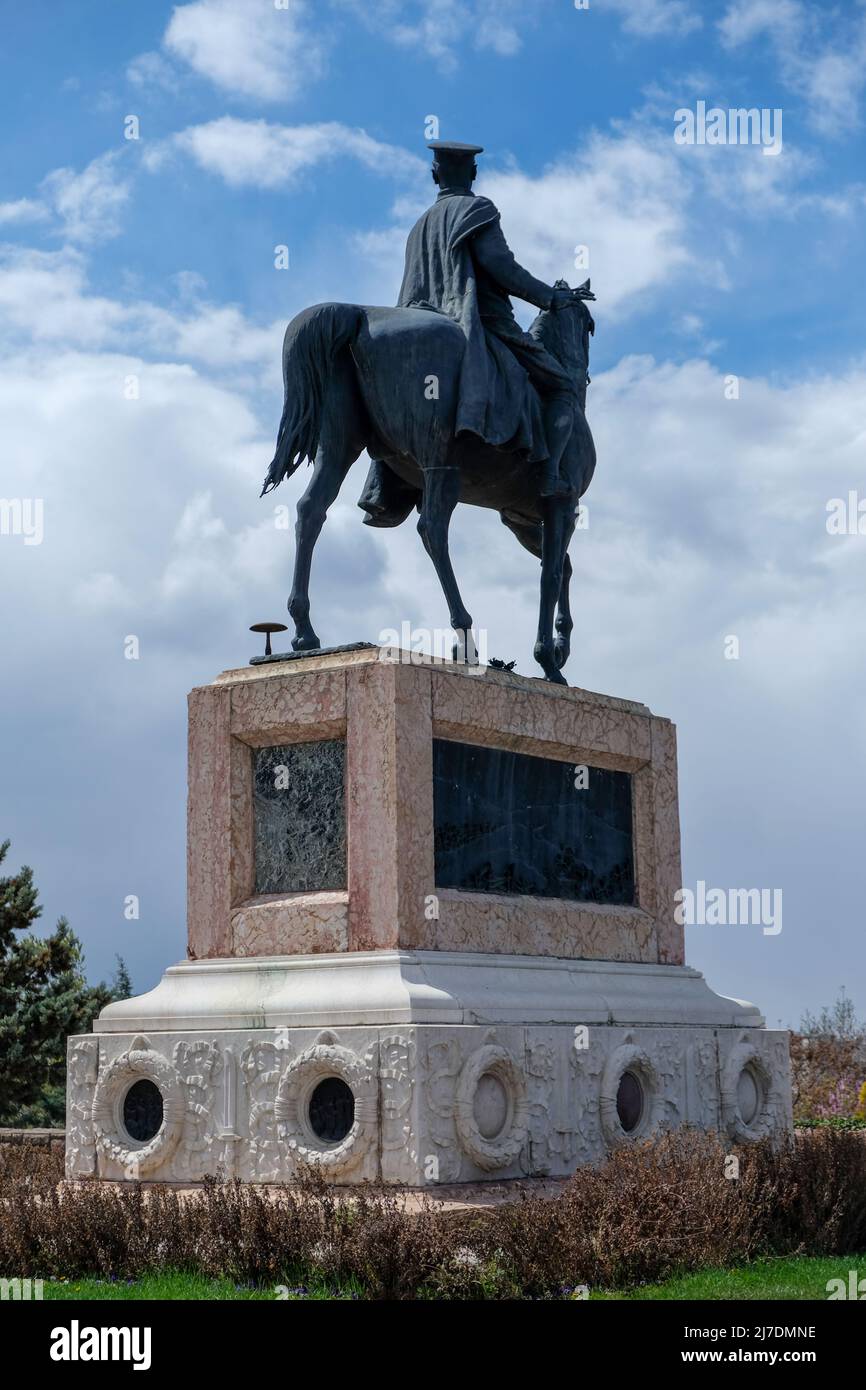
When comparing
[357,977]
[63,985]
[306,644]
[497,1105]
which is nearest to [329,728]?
[306,644]

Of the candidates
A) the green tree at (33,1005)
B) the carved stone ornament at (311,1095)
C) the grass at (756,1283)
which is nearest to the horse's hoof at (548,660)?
the carved stone ornament at (311,1095)

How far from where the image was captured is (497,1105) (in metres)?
10.1

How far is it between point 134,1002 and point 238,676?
211 centimetres

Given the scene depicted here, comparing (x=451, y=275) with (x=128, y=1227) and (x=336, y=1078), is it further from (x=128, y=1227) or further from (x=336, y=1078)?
(x=128, y=1227)

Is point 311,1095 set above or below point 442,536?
below

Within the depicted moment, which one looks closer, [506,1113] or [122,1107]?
[506,1113]

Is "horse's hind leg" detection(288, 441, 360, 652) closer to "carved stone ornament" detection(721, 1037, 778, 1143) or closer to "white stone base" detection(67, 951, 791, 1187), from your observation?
"white stone base" detection(67, 951, 791, 1187)

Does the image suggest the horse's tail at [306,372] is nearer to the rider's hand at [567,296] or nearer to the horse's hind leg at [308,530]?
the horse's hind leg at [308,530]

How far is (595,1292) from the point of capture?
26.8 feet

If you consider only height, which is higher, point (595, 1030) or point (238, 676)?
point (238, 676)

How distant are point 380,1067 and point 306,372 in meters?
4.56

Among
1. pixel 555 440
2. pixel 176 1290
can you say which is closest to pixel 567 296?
pixel 555 440

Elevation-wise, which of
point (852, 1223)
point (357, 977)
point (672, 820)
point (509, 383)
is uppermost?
point (509, 383)

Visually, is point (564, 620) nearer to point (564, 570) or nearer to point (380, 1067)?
point (564, 570)
